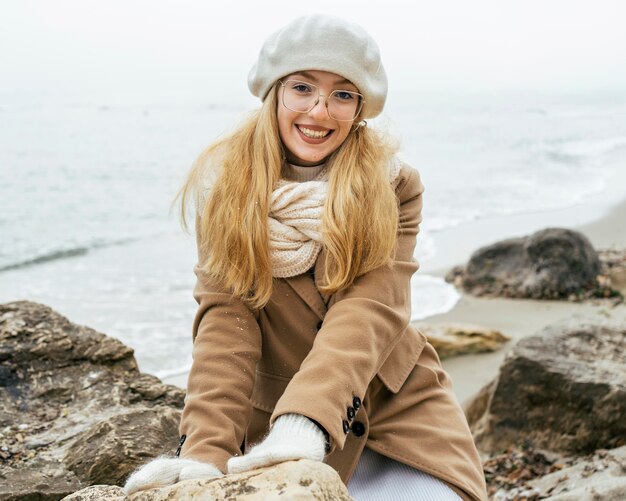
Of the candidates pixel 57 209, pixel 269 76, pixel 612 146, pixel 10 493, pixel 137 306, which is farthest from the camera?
pixel 612 146

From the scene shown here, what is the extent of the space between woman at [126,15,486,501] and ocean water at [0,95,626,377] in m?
0.28

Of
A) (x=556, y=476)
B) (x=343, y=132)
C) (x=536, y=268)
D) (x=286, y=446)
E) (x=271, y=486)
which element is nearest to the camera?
(x=271, y=486)

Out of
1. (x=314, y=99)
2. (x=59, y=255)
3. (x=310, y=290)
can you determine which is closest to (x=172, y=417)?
(x=310, y=290)

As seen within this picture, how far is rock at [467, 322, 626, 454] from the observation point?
4312 millimetres

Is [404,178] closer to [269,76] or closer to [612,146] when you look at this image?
[269,76]

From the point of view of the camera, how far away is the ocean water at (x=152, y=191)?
9.08 metres

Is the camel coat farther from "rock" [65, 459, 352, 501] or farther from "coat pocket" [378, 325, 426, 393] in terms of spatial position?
"rock" [65, 459, 352, 501]

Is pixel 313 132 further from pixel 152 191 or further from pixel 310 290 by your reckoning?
pixel 152 191

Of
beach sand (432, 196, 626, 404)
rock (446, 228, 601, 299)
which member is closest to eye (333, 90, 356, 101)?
beach sand (432, 196, 626, 404)

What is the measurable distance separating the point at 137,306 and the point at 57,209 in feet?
25.2

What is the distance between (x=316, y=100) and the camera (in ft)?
9.17

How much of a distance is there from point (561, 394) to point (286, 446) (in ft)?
9.27

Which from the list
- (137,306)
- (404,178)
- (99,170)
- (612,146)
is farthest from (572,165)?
(404,178)

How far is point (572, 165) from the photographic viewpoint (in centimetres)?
2206
